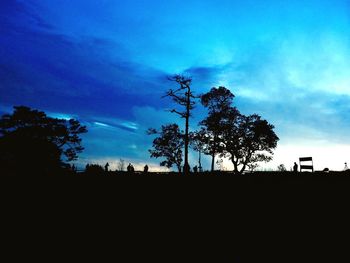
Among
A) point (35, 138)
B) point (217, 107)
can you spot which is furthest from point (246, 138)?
point (35, 138)

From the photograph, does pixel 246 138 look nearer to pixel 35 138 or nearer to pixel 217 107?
pixel 217 107

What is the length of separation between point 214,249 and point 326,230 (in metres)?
2.50

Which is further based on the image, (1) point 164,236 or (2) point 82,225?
(2) point 82,225

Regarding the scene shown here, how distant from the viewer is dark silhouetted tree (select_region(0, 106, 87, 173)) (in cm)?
2869

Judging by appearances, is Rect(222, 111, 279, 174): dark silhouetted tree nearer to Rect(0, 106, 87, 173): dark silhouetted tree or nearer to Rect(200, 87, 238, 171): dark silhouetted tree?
Rect(200, 87, 238, 171): dark silhouetted tree

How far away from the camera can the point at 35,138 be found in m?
31.3

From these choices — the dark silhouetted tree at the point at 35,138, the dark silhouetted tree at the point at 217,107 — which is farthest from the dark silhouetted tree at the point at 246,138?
the dark silhouetted tree at the point at 35,138

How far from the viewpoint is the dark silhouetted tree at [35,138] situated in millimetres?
28688

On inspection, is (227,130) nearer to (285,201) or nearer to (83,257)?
(285,201)

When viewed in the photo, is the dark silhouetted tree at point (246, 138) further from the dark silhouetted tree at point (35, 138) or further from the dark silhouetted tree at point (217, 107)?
the dark silhouetted tree at point (35, 138)

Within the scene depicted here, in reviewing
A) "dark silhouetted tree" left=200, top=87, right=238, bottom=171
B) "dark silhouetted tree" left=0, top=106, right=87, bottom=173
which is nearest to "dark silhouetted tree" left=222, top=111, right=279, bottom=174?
"dark silhouetted tree" left=200, top=87, right=238, bottom=171

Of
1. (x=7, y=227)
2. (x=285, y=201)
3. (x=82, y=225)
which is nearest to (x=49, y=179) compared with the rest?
(x=7, y=227)

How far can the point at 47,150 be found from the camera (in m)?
30.5

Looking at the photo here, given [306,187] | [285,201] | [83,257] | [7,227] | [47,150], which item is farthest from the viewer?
[47,150]
